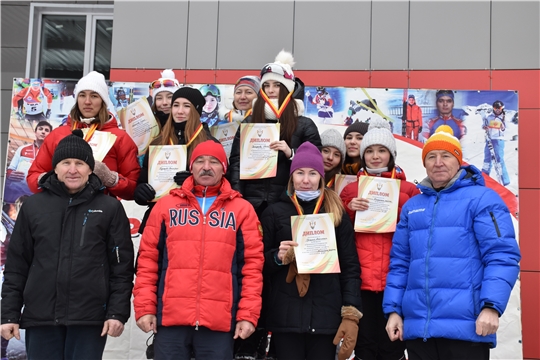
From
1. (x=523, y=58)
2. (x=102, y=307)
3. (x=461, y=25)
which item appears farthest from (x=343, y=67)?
(x=102, y=307)

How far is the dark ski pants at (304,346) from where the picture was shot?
3977mm

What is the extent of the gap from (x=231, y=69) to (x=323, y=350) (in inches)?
159

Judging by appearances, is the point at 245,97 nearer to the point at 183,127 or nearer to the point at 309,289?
the point at 183,127

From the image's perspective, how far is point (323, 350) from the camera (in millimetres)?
3973

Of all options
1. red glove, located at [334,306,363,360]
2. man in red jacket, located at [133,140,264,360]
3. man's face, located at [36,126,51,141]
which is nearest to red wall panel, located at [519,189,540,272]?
red glove, located at [334,306,363,360]

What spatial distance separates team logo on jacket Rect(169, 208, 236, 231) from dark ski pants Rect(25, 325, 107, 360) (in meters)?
0.81

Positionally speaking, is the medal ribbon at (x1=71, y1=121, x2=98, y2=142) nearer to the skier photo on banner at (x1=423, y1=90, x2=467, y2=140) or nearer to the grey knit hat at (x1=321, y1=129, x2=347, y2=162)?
the grey knit hat at (x1=321, y1=129, x2=347, y2=162)

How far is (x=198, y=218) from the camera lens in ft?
12.9

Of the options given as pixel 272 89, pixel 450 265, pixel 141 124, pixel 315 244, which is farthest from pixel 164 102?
pixel 450 265

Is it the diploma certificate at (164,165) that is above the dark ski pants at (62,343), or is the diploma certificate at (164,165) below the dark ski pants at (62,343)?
above

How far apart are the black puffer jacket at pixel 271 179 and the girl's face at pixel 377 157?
388 millimetres

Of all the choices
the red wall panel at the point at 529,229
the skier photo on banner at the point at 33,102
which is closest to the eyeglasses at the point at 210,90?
the skier photo on banner at the point at 33,102

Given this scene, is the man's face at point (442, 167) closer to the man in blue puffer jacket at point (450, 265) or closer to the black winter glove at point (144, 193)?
the man in blue puffer jacket at point (450, 265)

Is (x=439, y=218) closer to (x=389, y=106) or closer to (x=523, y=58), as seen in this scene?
(x=389, y=106)
